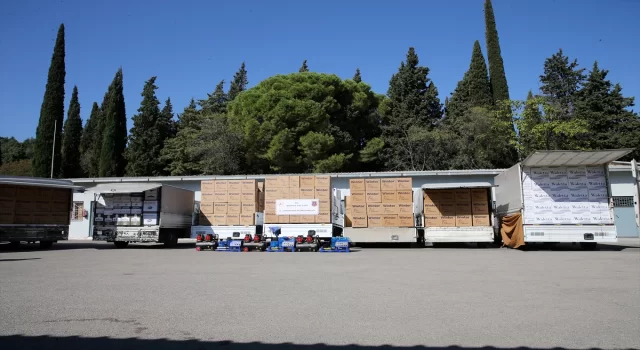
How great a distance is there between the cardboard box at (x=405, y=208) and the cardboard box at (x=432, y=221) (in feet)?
2.42

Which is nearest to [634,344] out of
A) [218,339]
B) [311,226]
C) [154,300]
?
[218,339]

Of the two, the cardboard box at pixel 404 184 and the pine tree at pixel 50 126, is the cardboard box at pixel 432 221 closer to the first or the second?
the cardboard box at pixel 404 184

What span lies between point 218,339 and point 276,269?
6124 mm

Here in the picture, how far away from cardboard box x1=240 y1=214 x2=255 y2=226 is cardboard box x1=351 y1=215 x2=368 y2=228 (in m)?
4.50

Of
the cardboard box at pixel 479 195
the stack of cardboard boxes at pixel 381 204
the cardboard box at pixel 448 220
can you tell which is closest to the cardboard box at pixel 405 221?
the stack of cardboard boxes at pixel 381 204

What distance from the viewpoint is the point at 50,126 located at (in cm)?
A: 4178

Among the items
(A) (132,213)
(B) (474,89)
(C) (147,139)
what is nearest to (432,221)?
(A) (132,213)

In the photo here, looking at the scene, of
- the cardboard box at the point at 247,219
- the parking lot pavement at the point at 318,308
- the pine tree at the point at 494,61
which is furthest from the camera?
the pine tree at the point at 494,61

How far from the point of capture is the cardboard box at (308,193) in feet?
61.3

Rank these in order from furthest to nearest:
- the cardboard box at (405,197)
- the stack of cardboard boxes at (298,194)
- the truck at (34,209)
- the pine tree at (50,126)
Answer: the pine tree at (50,126)
the cardboard box at (405,197)
the stack of cardboard boxes at (298,194)
the truck at (34,209)

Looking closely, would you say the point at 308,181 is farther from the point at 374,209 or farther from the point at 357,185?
the point at 374,209

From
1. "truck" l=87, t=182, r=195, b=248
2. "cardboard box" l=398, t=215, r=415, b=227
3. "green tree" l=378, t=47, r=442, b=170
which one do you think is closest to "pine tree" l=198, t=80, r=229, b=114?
"green tree" l=378, t=47, r=442, b=170

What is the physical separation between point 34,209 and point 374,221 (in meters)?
14.9

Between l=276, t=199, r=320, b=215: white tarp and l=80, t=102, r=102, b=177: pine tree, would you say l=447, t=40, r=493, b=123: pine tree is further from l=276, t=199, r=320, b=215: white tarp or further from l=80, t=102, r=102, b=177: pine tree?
l=80, t=102, r=102, b=177: pine tree
